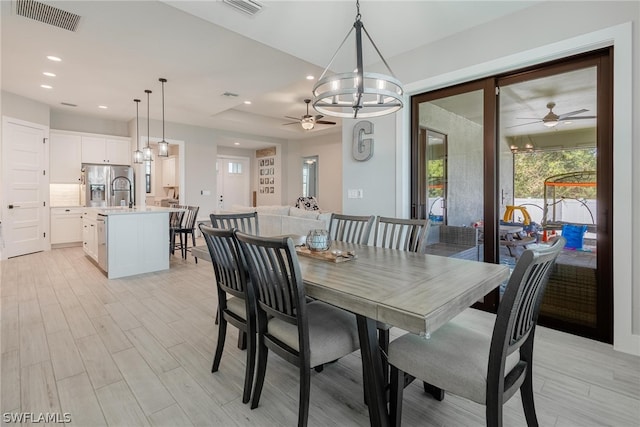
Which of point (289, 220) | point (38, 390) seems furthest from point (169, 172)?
point (38, 390)

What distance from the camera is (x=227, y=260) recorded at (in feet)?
6.10

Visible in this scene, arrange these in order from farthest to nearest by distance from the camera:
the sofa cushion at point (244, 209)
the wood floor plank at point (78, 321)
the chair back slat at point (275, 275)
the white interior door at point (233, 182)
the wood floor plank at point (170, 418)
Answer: the white interior door at point (233, 182) → the sofa cushion at point (244, 209) → the wood floor plank at point (78, 321) → the wood floor plank at point (170, 418) → the chair back slat at point (275, 275)

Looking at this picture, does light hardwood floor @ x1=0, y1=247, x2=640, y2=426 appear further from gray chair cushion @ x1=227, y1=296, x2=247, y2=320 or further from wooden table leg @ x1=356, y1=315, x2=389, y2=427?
gray chair cushion @ x1=227, y1=296, x2=247, y2=320

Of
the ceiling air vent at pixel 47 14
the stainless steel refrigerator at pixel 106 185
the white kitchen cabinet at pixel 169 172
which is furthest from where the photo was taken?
the white kitchen cabinet at pixel 169 172

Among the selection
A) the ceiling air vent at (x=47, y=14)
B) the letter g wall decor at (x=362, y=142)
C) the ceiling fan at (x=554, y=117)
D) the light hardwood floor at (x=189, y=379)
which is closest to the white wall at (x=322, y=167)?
the letter g wall decor at (x=362, y=142)

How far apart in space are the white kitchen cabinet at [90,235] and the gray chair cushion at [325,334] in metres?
4.55

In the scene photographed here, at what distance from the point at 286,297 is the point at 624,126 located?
2699mm

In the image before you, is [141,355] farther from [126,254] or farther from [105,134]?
[105,134]

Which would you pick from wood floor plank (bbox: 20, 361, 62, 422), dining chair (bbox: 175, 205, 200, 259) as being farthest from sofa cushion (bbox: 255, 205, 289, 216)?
wood floor plank (bbox: 20, 361, 62, 422)

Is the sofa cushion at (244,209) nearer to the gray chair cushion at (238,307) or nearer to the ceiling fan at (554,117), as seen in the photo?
the gray chair cushion at (238,307)

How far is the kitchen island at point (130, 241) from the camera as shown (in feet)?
13.9

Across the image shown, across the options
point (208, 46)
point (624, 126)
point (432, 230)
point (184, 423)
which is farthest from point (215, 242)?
point (624, 126)

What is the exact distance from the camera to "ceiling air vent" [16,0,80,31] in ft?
9.07

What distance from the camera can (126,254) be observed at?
4363mm
